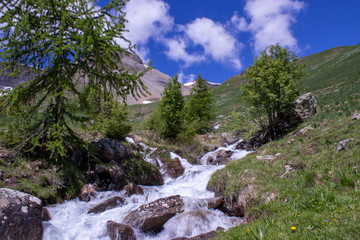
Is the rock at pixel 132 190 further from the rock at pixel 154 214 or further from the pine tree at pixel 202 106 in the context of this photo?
the pine tree at pixel 202 106

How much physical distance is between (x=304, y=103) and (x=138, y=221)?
21.0m

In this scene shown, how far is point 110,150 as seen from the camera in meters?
13.5

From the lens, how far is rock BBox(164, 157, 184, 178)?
16.1 m

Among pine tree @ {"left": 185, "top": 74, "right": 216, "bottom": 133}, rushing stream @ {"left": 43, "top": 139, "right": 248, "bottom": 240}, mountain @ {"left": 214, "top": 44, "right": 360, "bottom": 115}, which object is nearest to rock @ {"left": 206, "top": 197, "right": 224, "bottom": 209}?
rushing stream @ {"left": 43, "top": 139, "right": 248, "bottom": 240}

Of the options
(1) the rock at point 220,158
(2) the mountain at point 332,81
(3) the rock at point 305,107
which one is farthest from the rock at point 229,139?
(3) the rock at point 305,107

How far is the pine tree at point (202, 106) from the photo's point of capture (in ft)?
107

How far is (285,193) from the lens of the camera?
681cm

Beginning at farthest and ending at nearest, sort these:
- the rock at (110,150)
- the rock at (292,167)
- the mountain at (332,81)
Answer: the mountain at (332,81)
the rock at (110,150)
the rock at (292,167)

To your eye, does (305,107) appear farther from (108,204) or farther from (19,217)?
(19,217)

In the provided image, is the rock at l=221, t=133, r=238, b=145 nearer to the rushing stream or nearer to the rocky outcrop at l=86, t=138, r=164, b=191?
the rocky outcrop at l=86, t=138, r=164, b=191

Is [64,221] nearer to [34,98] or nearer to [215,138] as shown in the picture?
[34,98]

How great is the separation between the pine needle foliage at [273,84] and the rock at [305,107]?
4.77 ft

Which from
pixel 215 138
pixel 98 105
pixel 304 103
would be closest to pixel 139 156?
pixel 98 105

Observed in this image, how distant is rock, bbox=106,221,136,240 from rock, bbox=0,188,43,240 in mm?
2204
